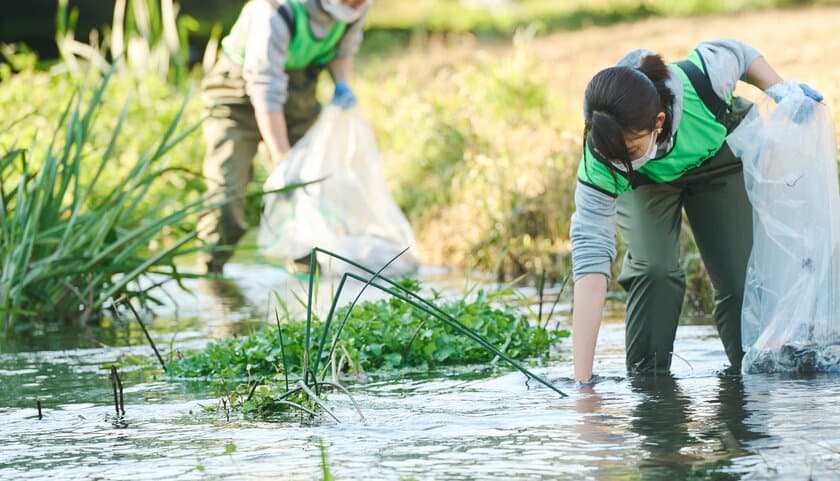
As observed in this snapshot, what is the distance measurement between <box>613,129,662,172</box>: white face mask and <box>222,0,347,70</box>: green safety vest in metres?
3.81

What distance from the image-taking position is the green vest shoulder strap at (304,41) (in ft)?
27.6

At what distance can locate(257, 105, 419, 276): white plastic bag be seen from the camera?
352 inches

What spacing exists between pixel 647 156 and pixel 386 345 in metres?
1.73

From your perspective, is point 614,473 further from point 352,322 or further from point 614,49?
point 614,49

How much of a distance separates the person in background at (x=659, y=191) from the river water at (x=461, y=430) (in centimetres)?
25

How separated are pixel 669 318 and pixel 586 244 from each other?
676mm

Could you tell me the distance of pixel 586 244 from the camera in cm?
516

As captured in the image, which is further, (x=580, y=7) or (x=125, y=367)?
(x=580, y=7)

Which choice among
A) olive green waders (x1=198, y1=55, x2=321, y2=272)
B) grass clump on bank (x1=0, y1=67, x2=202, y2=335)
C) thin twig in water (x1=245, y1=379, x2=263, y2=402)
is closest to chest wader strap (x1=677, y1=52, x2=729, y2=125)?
thin twig in water (x1=245, y1=379, x2=263, y2=402)

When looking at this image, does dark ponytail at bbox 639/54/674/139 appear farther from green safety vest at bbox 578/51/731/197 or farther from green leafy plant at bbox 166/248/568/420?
green leafy plant at bbox 166/248/568/420

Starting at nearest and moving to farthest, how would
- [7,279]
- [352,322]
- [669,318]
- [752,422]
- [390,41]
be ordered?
[752,422] → [669,318] → [352,322] → [7,279] → [390,41]

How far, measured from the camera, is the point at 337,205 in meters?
9.16

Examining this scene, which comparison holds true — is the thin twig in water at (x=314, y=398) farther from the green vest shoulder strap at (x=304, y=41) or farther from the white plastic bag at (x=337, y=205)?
the white plastic bag at (x=337, y=205)

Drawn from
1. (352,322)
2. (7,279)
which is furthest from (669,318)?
(7,279)
